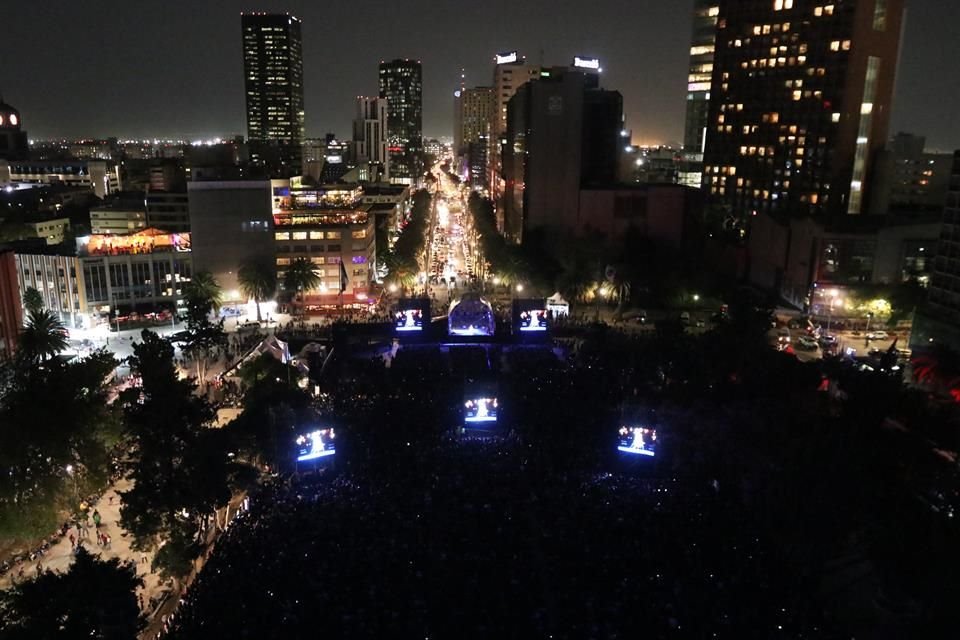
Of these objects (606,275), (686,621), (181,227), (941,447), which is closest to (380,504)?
(686,621)

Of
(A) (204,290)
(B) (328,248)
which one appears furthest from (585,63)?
(A) (204,290)

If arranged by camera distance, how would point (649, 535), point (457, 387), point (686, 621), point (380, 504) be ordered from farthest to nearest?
1. point (457, 387)
2. point (380, 504)
3. point (649, 535)
4. point (686, 621)

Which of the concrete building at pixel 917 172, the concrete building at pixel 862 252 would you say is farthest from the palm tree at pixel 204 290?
the concrete building at pixel 917 172

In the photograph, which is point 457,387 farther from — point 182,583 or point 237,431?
point 182,583

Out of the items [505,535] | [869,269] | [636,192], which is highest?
[636,192]

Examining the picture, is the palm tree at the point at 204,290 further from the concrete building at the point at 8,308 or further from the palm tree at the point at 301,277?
the concrete building at the point at 8,308

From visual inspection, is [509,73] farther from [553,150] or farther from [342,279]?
[342,279]

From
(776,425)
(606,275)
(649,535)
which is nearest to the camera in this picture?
(649,535)
